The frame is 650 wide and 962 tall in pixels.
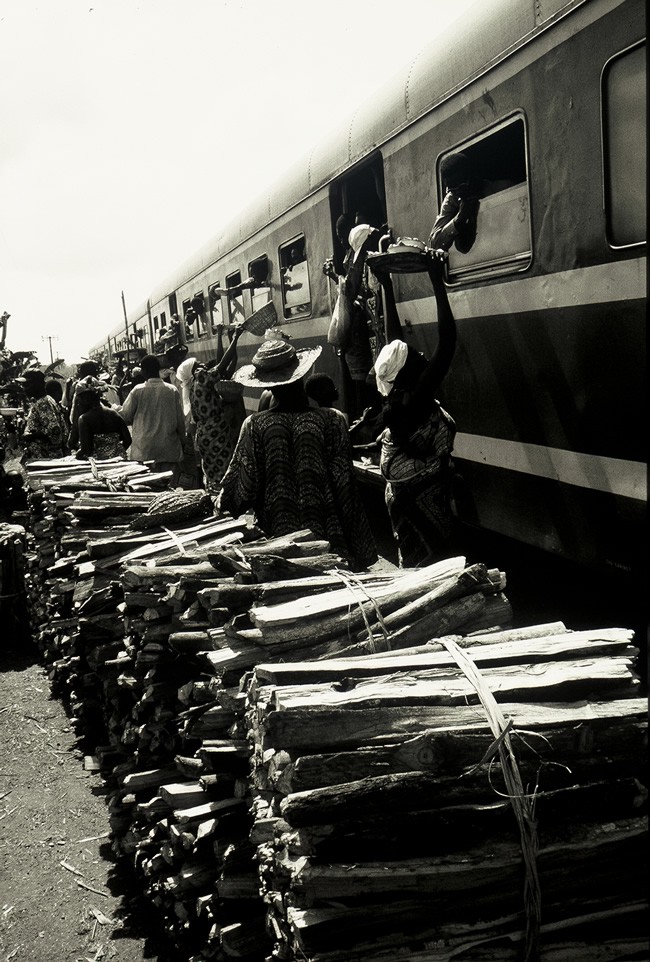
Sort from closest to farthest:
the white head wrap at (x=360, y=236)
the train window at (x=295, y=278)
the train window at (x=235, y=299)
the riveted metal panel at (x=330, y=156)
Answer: the white head wrap at (x=360, y=236) < the riveted metal panel at (x=330, y=156) < the train window at (x=295, y=278) < the train window at (x=235, y=299)

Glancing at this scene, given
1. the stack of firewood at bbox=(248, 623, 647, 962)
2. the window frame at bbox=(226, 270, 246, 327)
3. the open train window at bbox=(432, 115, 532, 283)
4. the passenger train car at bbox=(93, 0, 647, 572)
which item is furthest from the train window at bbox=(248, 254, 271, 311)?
the stack of firewood at bbox=(248, 623, 647, 962)

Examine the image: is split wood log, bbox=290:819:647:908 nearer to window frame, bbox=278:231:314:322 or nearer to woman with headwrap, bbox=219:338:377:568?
woman with headwrap, bbox=219:338:377:568

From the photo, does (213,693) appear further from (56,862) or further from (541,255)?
(541,255)

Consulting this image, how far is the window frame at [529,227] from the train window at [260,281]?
4.49 meters

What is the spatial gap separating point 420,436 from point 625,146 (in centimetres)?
189

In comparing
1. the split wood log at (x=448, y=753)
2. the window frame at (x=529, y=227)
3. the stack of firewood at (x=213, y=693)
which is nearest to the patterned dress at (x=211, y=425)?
the window frame at (x=529, y=227)

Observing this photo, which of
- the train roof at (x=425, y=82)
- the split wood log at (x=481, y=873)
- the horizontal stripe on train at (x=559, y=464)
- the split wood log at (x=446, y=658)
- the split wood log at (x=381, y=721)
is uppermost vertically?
the train roof at (x=425, y=82)

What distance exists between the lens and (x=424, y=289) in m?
5.93

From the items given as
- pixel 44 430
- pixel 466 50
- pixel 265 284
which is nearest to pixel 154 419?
pixel 44 430

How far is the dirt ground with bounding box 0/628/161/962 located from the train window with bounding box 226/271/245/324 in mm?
6560

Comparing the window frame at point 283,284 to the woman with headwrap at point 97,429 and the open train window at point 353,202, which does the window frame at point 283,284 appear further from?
the woman with headwrap at point 97,429

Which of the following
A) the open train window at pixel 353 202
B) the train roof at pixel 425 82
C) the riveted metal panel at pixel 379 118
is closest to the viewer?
the train roof at pixel 425 82

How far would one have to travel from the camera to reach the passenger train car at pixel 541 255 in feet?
12.6

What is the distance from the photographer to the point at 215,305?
43.6 feet
